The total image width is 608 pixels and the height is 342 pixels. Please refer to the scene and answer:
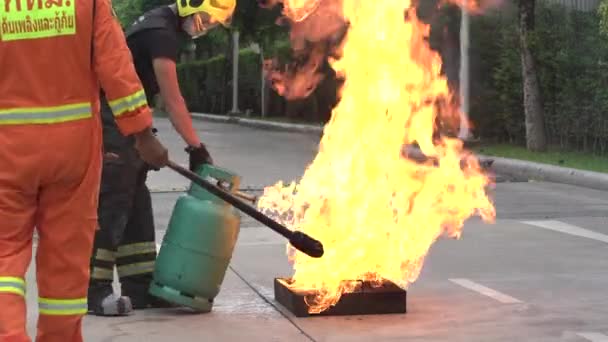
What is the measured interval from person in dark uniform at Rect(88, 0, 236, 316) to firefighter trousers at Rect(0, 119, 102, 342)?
1849 millimetres

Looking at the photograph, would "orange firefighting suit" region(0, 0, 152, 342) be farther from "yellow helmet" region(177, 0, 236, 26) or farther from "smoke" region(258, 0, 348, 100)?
"smoke" region(258, 0, 348, 100)

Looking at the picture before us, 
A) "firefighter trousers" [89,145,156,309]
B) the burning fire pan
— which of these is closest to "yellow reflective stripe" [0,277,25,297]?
"firefighter trousers" [89,145,156,309]

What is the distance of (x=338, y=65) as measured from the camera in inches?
260

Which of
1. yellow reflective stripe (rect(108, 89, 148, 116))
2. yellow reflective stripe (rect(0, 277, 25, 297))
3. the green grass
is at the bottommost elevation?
the green grass

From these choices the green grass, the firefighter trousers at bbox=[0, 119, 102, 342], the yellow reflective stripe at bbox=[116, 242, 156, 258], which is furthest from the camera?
the green grass

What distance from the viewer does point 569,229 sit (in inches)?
386

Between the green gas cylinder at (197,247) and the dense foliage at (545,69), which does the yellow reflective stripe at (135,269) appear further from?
Result: the dense foliage at (545,69)

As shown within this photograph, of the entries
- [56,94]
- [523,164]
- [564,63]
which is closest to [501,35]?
[564,63]

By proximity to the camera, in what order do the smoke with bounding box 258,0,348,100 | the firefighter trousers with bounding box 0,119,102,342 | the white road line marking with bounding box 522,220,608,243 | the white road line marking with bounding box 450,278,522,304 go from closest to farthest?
1. the firefighter trousers with bounding box 0,119,102,342
2. the white road line marking with bounding box 450,278,522,304
3. the smoke with bounding box 258,0,348,100
4. the white road line marking with bounding box 522,220,608,243

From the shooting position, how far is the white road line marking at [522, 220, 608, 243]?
30.8 ft

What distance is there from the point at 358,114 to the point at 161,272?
4.63 ft

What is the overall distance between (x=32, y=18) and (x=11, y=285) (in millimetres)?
952

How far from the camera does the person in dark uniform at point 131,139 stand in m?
6.14

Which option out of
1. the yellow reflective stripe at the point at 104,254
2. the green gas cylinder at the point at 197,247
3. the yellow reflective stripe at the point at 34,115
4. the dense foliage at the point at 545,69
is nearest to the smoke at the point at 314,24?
the green gas cylinder at the point at 197,247
